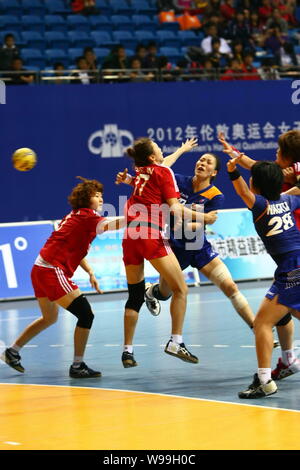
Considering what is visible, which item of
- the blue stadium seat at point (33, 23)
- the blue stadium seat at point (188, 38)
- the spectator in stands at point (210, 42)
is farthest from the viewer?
the blue stadium seat at point (188, 38)

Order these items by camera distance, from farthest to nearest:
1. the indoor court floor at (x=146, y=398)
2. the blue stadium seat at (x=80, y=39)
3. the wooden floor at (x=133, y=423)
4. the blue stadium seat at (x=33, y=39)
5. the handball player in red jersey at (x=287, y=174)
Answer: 1. the blue stadium seat at (x=80, y=39)
2. the blue stadium seat at (x=33, y=39)
3. the handball player in red jersey at (x=287, y=174)
4. the indoor court floor at (x=146, y=398)
5. the wooden floor at (x=133, y=423)

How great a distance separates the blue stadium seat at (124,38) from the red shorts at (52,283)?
541 inches

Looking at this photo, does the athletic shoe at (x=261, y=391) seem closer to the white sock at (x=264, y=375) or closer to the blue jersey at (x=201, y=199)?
the white sock at (x=264, y=375)

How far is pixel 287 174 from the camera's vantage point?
29.1ft

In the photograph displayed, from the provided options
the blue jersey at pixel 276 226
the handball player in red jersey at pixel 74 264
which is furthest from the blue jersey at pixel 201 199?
the blue jersey at pixel 276 226

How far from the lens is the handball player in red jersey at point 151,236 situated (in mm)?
9438

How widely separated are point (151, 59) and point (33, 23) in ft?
9.72

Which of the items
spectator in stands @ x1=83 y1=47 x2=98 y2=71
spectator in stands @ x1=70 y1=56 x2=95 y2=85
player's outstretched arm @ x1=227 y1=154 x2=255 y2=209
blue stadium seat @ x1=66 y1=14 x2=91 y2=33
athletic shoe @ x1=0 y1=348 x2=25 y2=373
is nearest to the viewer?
player's outstretched arm @ x1=227 y1=154 x2=255 y2=209

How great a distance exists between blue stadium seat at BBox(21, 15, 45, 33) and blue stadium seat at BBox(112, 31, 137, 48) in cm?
174

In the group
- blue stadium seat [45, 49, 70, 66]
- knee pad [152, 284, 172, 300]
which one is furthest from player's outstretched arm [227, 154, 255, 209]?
blue stadium seat [45, 49, 70, 66]

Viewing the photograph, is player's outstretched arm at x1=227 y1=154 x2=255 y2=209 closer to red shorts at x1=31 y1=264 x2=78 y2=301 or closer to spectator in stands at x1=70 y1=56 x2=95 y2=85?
red shorts at x1=31 y1=264 x2=78 y2=301

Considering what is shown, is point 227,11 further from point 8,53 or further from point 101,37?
point 8,53

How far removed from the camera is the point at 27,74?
19.7 m

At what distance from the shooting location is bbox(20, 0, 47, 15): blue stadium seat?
2198 centimetres
